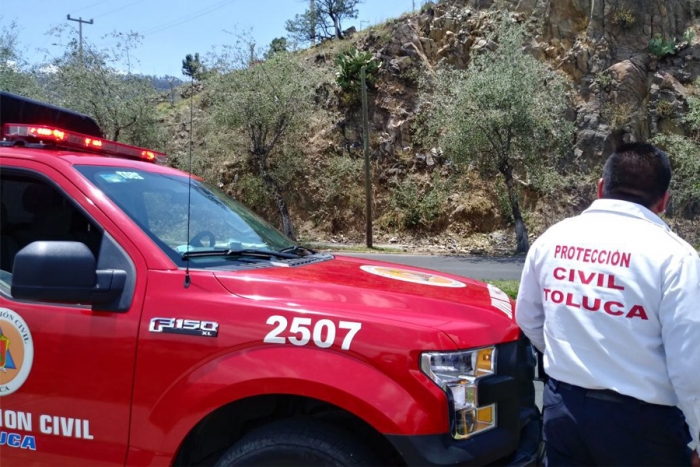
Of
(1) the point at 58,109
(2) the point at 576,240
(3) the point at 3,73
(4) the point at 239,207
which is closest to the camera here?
(2) the point at 576,240

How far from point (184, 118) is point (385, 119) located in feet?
37.0

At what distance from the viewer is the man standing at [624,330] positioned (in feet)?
6.38

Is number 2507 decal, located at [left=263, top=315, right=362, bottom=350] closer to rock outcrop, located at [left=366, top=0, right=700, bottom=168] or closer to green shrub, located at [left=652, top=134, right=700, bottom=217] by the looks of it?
green shrub, located at [left=652, top=134, right=700, bottom=217]

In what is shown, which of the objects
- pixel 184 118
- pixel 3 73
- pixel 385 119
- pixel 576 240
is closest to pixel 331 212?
pixel 385 119

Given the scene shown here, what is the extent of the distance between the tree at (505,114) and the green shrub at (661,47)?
21.2ft

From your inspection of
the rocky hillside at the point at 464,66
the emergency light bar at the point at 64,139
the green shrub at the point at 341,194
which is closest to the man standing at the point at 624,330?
the emergency light bar at the point at 64,139

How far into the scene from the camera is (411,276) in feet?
10.2

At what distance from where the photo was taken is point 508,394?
232cm

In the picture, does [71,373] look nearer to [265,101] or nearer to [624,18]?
[265,101]

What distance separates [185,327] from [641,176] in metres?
1.85

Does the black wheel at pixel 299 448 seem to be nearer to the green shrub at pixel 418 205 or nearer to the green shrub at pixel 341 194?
the green shrub at pixel 418 205

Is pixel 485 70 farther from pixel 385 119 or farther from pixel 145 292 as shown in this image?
pixel 145 292

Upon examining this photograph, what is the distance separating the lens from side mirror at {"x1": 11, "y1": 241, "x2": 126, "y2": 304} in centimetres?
227

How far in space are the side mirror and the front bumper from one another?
1.33m
